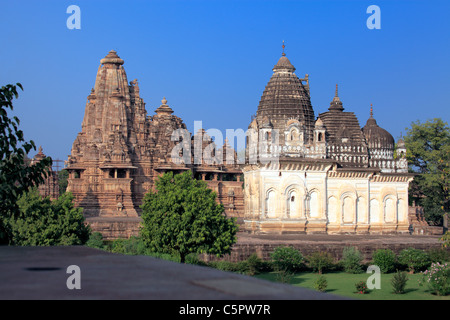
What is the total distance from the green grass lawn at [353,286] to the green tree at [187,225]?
2612 millimetres

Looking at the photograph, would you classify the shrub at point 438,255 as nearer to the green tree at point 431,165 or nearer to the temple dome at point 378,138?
the temple dome at point 378,138

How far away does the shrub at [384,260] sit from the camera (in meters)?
31.6

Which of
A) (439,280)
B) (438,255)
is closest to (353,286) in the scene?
(439,280)

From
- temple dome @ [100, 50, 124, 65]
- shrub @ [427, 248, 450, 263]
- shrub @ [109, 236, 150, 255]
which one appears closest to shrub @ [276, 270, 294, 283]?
shrub @ [109, 236, 150, 255]

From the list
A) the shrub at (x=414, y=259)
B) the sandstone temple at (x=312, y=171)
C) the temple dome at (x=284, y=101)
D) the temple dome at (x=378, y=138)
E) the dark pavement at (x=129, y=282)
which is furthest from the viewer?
Answer: the temple dome at (x=378, y=138)

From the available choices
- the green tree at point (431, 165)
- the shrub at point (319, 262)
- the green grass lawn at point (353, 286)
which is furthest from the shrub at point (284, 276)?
the green tree at point (431, 165)

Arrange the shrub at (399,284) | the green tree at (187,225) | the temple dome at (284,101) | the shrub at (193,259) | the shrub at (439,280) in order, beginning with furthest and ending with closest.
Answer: the temple dome at (284,101), the shrub at (193,259), the green tree at (187,225), the shrub at (399,284), the shrub at (439,280)

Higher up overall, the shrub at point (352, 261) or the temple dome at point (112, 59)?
the temple dome at point (112, 59)

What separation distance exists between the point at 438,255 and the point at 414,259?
1.26 meters

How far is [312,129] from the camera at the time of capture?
39906mm

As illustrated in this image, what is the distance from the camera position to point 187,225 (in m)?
28.1

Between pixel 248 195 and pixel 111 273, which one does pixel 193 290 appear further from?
pixel 248 195

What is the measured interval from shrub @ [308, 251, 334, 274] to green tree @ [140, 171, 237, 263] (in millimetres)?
4412

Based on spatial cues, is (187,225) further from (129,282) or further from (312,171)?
(129,282)
